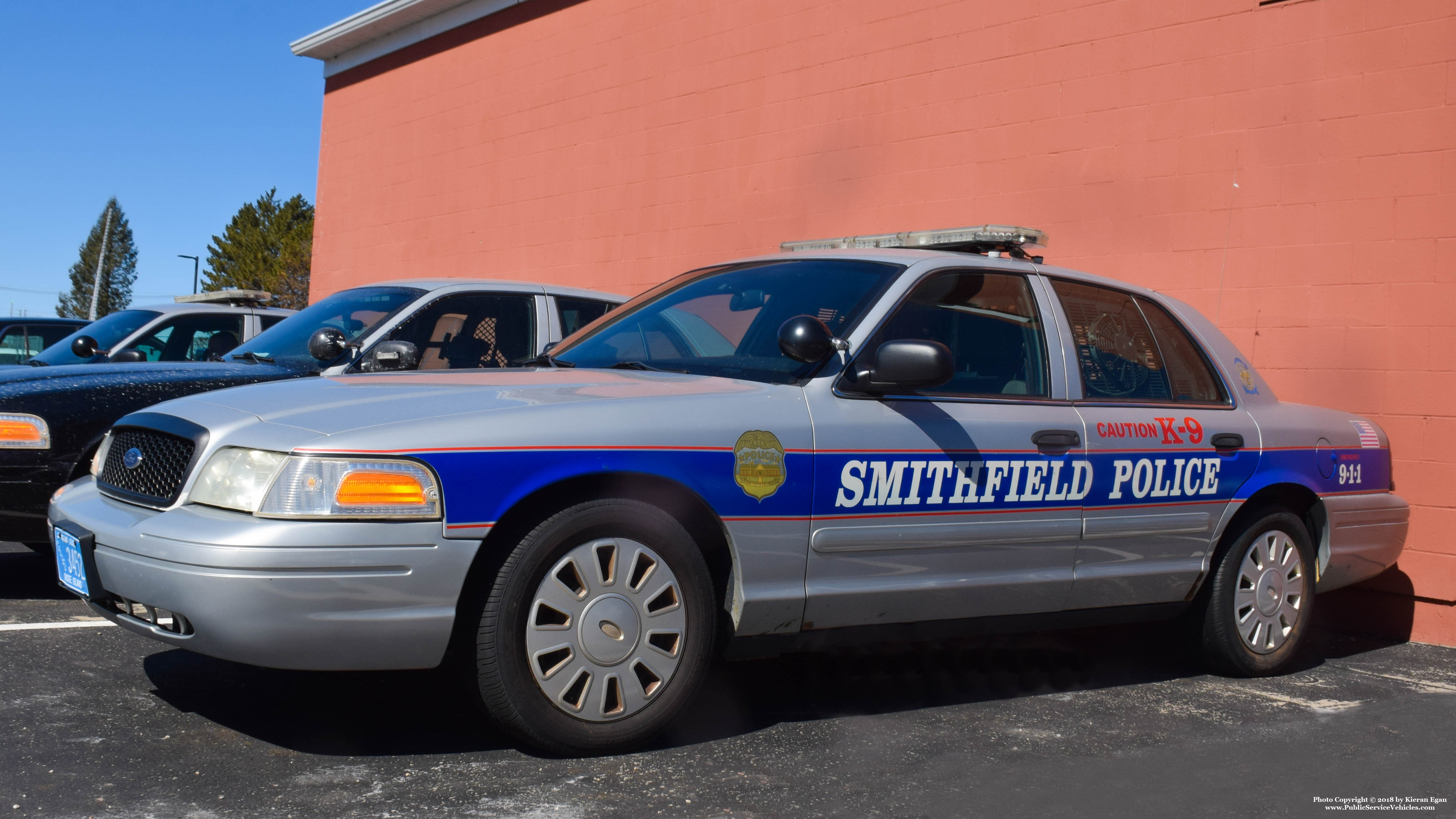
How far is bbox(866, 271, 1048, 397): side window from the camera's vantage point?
426 centimetres

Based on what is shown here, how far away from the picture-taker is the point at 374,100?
47.9ft

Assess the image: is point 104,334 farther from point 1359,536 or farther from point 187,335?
point 1359,536

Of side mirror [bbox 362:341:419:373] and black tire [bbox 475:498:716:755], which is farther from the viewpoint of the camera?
side mirror [bbox 362:341:419:373]

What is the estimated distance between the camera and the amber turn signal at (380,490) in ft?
10.2

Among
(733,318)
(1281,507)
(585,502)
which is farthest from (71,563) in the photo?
(1281,507)

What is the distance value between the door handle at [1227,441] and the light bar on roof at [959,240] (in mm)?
1126

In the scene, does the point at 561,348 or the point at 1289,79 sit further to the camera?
the point at 1289,79

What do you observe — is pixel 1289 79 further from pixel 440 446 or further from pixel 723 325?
pixel 440 446

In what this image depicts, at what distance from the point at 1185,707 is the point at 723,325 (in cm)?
221

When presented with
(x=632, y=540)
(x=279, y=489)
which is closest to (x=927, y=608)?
(x=632, y=540)

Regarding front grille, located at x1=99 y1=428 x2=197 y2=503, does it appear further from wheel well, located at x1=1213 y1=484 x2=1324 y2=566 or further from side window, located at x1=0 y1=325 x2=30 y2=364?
side window, located at x1=0 y1=325 x2=30 y2=364

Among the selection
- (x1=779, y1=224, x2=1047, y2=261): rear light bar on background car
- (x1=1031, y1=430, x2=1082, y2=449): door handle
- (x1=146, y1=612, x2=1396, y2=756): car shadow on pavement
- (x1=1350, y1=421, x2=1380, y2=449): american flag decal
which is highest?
(x1=779, y1=224, x2=1047, y2=261): rear light bar on background car

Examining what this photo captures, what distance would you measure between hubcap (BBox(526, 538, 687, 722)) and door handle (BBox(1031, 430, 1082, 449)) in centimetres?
148

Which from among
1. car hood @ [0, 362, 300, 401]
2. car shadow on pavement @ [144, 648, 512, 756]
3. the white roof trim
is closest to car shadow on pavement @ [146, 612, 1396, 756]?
car shadow on pavement @ [144, 648, 512, 756]
